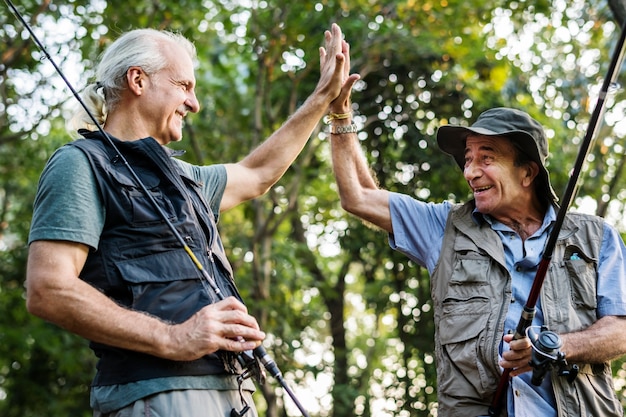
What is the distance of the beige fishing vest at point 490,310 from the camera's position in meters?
3.31

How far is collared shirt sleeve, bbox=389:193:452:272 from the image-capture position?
3.74 m

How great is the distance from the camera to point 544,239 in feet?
12.0

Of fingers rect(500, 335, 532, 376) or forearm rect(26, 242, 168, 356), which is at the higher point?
forearm rect(26, 242, 168, 356)

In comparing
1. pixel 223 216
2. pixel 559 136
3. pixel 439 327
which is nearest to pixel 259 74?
pixel 223 216

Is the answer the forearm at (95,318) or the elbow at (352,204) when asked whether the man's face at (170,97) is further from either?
the elbow at (352,204)

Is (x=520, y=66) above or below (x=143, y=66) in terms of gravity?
above

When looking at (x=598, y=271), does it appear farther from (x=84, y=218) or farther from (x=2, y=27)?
(x=2, y=27)

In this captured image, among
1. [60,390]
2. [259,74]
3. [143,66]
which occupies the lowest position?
[60,390]

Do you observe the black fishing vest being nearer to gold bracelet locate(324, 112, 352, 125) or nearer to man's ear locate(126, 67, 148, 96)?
man's ear locate(126, 67, 148, 96)

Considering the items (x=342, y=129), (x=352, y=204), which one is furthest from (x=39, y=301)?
(x=342, y=129)

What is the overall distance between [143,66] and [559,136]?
6.43 meters

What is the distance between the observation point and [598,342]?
10.8 feet

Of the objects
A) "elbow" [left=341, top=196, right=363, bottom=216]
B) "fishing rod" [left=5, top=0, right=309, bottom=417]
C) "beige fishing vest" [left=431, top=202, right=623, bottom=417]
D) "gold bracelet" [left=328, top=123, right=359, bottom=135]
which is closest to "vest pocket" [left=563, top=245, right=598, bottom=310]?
"beige fishing vest" [left=431, top=202, right=623, bottom=417]

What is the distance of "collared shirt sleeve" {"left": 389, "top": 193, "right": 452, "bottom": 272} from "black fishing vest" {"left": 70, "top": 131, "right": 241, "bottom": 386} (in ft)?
3.75
